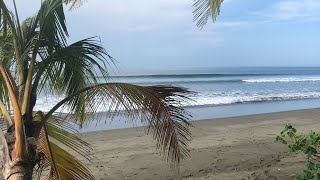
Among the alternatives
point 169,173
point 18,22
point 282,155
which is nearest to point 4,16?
point 18,22

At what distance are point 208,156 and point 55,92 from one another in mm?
4353

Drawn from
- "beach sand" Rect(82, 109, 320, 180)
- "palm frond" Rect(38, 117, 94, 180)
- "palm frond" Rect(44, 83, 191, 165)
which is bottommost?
"beach sand" Rect(82, 109, 320, 180)

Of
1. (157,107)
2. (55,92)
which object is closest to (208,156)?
(55,92)

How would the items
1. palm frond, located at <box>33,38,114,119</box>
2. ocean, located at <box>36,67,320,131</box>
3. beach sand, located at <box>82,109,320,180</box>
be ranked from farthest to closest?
ocean, located at <box>36,67,320,131</box> → beach sand, located at <box>82,109,320,180</box> → palm frond, located at <box>33,38,114,119</box>

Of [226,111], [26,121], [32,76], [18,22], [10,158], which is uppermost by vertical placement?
[18,22]

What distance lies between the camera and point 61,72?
13.5ft

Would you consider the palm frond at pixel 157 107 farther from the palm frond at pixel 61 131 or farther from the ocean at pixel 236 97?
the palm frond at pixel 61 131

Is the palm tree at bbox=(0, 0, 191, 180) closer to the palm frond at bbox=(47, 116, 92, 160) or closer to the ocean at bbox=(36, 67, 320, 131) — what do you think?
the palm frond at bbox=(47, 116, 92, 160)

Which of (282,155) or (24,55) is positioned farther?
(282,155)

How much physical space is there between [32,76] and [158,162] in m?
4.21

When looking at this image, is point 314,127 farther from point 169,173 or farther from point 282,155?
point 169,173

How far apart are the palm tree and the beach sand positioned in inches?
109

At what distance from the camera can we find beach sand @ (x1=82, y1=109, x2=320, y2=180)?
21.5 ft

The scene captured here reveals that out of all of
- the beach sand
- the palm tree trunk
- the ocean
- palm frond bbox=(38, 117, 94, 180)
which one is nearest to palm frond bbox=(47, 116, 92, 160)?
palm frond bbox=(38, 117, 94, 180)
